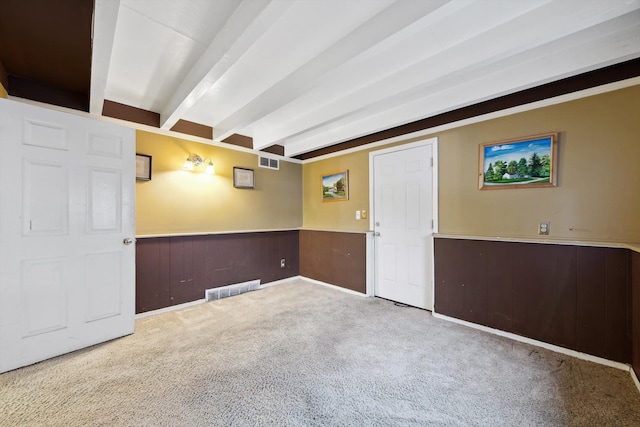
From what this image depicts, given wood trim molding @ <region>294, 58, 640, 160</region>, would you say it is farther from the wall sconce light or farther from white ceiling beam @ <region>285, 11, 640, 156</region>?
the wall sconce light

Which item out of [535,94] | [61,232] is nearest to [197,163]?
[61,232]

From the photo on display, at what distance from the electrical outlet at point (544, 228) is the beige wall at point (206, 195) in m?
3.47

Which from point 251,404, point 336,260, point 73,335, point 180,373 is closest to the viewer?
point 251,404

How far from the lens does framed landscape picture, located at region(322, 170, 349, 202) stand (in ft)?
13.6

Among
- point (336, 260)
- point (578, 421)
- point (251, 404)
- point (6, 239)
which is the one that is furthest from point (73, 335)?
point (578, 421)

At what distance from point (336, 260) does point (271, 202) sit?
1.49 metres

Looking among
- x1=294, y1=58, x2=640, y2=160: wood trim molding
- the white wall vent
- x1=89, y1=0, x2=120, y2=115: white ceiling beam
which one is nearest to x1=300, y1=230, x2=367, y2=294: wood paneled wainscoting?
the white wall vent

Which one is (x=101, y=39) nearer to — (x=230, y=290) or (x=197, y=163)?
(x=197, y=163)

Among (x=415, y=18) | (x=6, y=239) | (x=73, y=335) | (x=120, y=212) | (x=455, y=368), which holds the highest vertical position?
(x=415, y=18)

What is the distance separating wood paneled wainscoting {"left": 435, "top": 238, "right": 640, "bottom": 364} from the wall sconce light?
3.18m

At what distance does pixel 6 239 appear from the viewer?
1.90m

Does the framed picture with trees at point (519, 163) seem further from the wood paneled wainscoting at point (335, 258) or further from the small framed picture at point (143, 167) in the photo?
the small framed picture at point (143, 167)

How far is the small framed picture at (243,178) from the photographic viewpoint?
3.86 meters

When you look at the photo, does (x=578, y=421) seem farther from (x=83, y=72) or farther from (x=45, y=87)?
(x=45, y=87)
